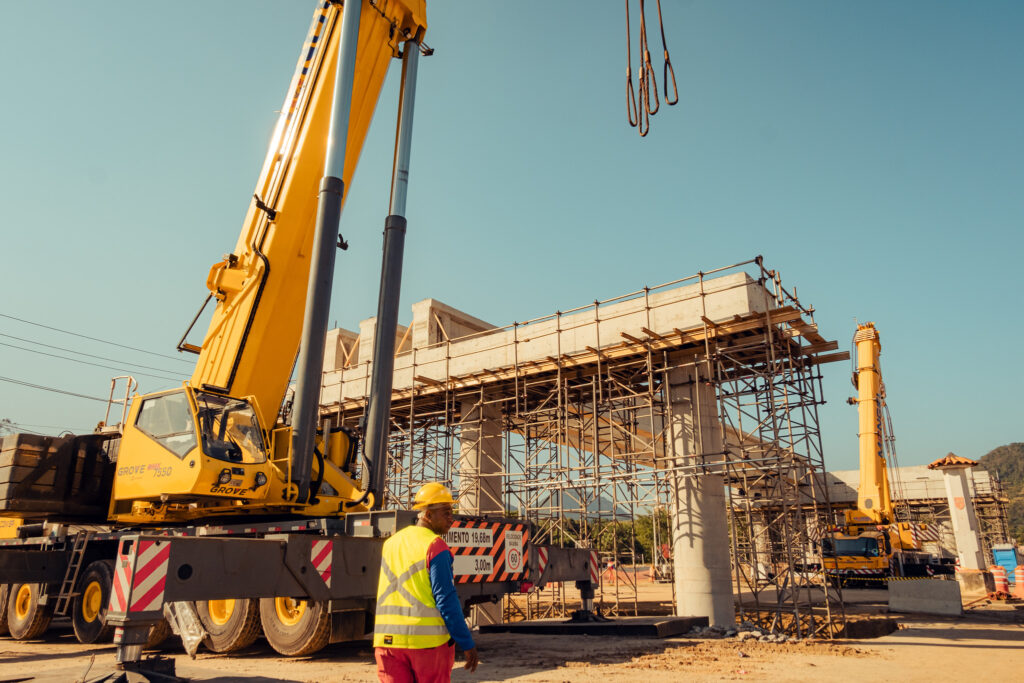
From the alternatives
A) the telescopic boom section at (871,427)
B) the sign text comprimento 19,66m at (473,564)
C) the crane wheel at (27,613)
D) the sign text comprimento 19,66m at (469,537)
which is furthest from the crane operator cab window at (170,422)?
the telescopic boom section at (871,427)

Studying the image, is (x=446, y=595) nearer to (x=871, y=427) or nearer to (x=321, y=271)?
(x=321, y=271)

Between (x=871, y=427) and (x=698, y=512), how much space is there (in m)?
15.2

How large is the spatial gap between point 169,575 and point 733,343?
41.7 feet

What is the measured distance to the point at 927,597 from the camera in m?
16.2

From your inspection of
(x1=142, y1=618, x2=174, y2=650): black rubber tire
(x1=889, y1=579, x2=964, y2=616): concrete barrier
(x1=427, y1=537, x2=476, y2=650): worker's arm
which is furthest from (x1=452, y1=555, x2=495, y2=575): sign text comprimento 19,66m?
(x1=889, y1=579, x2=964, y2=616): concrete barrier

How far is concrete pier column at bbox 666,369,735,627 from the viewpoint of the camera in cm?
1409

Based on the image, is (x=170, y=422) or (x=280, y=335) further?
(x=280, y=335)

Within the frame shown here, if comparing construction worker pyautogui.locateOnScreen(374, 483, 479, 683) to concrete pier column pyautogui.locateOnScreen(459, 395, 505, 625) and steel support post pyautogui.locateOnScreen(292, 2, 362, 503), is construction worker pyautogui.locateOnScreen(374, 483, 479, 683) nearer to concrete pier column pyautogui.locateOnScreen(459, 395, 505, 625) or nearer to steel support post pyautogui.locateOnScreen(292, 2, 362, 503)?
steel support post pyautogui.locateOnScreen(292, 2, 362, 503)

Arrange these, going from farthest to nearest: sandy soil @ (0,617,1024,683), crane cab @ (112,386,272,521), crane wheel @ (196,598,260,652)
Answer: crane wheel @ (196,598,260,652)
crane cab @ (112,386,272,521)
sandy soil @ (0,617,1024,683)

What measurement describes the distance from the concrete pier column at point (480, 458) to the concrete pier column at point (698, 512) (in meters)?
5.21

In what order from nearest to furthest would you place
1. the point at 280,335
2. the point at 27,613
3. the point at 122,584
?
the point at 122,584
the point at 280,335
the point at 27,613

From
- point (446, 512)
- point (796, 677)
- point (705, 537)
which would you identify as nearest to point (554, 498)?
point (705, 537)

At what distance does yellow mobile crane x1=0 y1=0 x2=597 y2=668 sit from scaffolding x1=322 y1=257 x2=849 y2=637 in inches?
207

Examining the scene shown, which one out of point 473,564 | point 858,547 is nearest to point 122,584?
point 473,564
